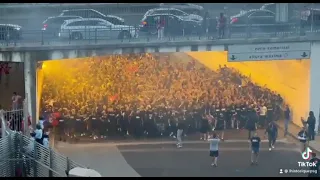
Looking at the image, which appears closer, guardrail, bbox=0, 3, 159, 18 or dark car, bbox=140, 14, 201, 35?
dark car, bbox=140, 14, 201, 35

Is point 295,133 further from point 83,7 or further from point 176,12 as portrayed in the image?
point 83,7

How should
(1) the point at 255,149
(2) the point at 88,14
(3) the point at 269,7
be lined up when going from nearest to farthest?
1. (1) the point at 255,149
2. (2) the point at 88,14
3. (3) the point at 269,7

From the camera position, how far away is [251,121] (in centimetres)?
1528

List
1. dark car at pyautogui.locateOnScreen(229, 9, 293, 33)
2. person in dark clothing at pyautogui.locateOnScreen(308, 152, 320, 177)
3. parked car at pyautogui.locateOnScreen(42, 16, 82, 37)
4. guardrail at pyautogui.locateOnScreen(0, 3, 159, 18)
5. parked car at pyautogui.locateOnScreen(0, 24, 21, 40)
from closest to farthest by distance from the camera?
person in dark clothing at pyautogui.locateOnScreen(308, 152, 320, 177), parked car at pyautogui.locateOnScreen(0, 24, 21, 40), dark car at pyautogui.locateOnScreen(229, 9, 293, 33), parked car at pyautogui.locateOnScreen(42, 16, 82, 37), guardrail at pyautogui.locateOnScreen(0, 3, 159, 18)

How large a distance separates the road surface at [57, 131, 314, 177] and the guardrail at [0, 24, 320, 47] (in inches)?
93.9

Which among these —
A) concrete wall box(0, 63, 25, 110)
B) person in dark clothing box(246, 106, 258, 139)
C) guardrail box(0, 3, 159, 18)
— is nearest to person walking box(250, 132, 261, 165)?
person in dark clothing box(246, 106, 258, 139)

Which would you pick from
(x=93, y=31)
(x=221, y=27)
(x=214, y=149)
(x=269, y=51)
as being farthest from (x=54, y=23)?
(x=214, y=149)

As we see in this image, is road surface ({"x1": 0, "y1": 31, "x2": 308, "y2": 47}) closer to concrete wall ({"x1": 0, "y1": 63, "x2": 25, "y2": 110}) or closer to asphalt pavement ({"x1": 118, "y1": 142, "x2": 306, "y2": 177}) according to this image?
concrete wall ({"x1": 0, "y1": 63, "x2": 25, "y2": 110})

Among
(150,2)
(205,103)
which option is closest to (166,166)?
(205,103)

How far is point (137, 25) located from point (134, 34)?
1173 millimetres

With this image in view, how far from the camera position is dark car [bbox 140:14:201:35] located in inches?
629

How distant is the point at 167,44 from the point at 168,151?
256 centimetres

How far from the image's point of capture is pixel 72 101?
1527cm

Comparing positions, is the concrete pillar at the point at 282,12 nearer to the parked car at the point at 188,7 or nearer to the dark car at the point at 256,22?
the dark car at the point at 256,22
